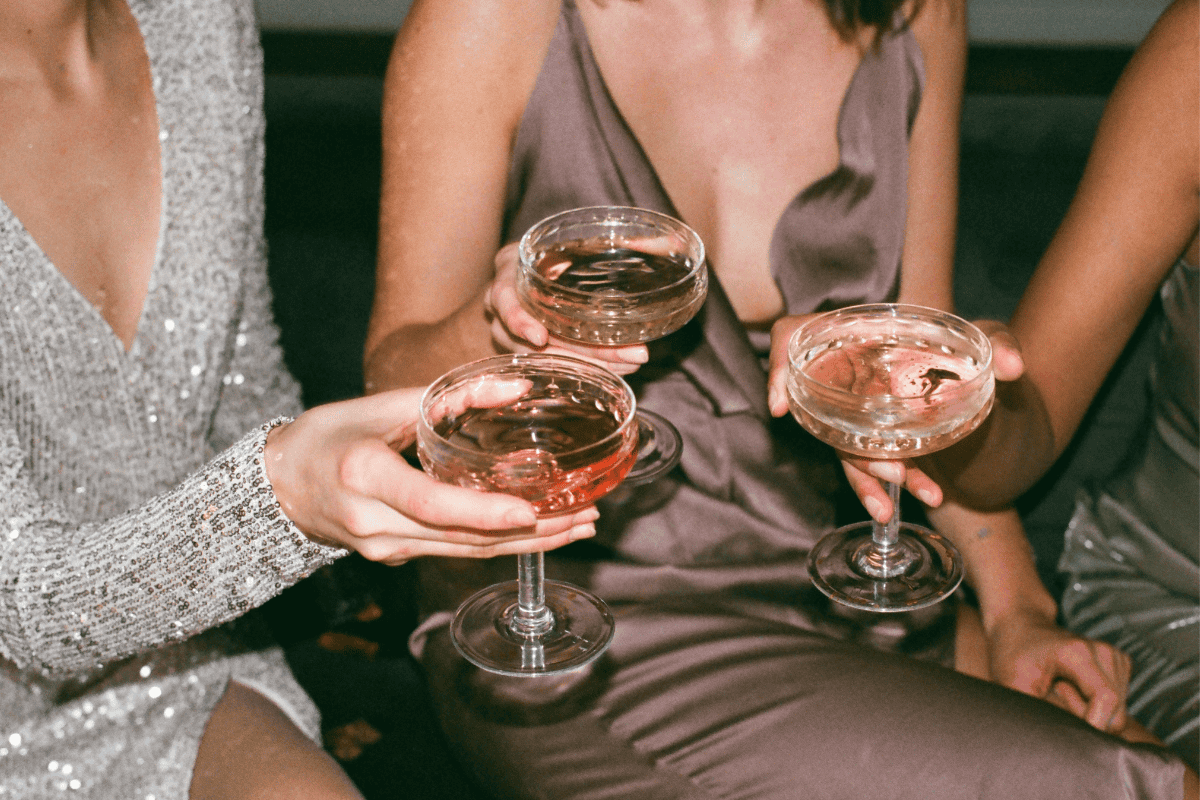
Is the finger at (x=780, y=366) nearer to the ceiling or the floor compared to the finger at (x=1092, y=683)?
nearer to the ceiling

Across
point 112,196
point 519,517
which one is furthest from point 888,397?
point 112,196

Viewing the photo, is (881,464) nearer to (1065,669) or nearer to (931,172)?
(1065,669)

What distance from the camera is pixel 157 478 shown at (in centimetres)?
172

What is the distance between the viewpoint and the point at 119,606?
1.44 metres

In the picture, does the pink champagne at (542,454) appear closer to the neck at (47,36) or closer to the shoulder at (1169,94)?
the neck at (47,36)

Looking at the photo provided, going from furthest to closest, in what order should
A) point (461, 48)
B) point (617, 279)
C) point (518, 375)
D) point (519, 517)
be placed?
point (461, 48), point (617, 279), point (518, 375), point (519, 517)

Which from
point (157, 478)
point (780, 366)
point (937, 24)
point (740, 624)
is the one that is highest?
point (937, 24)

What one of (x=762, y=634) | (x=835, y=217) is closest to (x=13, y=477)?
(x=762, y=634)

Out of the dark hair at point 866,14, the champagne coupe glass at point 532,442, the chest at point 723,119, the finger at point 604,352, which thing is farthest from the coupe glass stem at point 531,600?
the dark hair at point 866,14

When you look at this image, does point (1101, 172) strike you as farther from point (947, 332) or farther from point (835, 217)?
point (947, 332)

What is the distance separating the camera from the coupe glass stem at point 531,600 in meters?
1.35

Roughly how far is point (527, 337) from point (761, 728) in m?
0.53

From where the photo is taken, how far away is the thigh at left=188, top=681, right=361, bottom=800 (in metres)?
1.53

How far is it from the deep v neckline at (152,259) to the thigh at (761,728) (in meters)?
0.58
